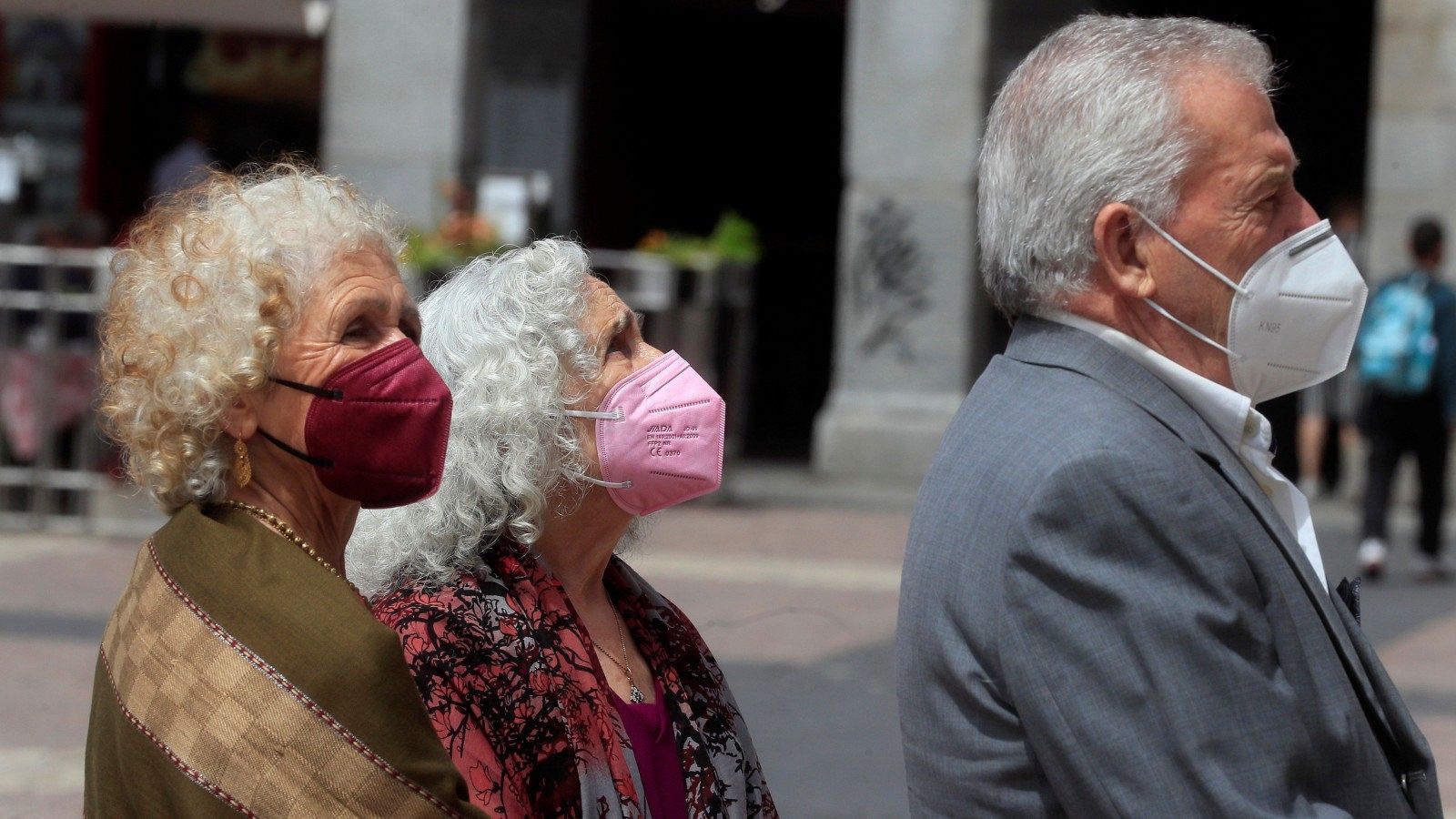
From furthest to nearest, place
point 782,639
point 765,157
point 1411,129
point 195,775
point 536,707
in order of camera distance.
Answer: point 765,157 → point 1411,129 → point 782,639 → point 536,707 → point 195,775

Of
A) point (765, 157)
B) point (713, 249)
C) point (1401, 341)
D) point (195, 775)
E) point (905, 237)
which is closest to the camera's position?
point (195, 775)

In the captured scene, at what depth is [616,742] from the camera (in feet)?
8.21

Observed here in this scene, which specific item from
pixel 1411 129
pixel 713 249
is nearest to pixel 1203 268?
pixel 713 249

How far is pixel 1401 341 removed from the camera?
9.39 m

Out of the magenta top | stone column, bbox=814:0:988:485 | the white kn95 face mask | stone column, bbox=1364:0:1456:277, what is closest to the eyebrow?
the magenta top

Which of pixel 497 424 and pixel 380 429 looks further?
pixel 497 424

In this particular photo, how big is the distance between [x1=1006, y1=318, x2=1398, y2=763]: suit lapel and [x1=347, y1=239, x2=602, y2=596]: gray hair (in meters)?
0.72

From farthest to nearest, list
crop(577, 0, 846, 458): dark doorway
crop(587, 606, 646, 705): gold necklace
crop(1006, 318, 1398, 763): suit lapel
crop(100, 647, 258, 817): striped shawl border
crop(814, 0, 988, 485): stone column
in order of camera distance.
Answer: crop(577, 0, 846, 458): dark doorway → crop(814, 0, 988, 485): stone column → crop(587, 606, 646, 705): gold necklace → crop(1006, 318, 1398, 763): suit lapel → crop(100, 647, 258, 817): striped shawl border

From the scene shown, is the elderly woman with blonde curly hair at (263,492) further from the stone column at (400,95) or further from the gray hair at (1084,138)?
the stone column at (400,95)

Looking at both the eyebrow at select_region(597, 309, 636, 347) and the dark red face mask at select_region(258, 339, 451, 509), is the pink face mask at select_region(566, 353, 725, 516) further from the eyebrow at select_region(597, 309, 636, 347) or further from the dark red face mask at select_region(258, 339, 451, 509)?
the dark red face mask at select_region(258, 339, 451, 509)

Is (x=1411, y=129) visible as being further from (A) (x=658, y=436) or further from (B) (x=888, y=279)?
(A) (x=658, y=436)

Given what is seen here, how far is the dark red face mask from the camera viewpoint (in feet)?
7.26

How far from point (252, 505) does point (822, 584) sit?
→ 22.4ft

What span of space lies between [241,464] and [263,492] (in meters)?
0.04
